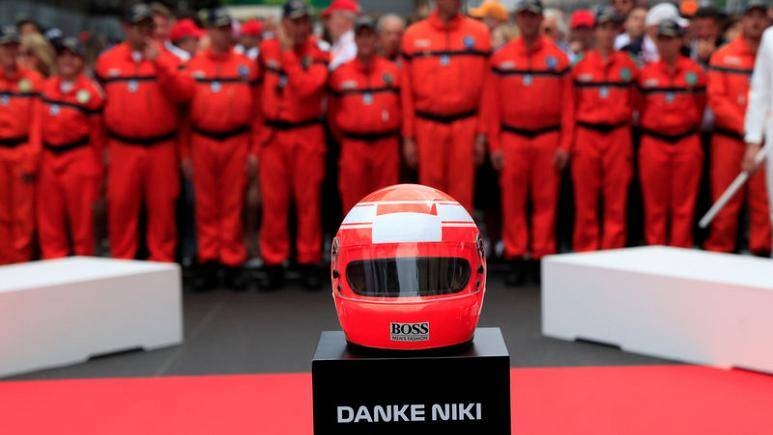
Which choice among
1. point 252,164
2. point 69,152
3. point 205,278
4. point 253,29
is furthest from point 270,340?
point 253,29

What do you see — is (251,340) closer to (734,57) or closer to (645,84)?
(645,84)

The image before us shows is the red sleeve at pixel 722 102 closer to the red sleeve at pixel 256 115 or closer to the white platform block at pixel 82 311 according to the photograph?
the red sleeve at pixel 256 115

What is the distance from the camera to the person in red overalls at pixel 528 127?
6223 millimetres

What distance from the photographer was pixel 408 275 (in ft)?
8.28

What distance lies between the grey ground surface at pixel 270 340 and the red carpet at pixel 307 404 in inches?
13.3

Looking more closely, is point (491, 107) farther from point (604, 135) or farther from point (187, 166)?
point (187, 166)

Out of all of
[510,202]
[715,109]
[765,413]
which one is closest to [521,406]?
[765,413]

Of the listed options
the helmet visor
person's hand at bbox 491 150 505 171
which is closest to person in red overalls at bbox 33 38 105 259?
person's hand at bbox 491 150 505 171

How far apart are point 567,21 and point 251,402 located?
22.6 feet

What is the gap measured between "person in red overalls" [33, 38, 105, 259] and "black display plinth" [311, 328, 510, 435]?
4.45 meters

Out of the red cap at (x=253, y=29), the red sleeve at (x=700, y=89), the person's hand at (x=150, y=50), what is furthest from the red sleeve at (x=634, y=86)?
the red cap at (x=253, y=29)

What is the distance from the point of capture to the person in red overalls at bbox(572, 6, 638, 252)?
6352mm

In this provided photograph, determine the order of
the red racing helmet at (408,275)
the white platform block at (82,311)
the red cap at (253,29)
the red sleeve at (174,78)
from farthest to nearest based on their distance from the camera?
the red cap at (253,29), the red sleeve at (174,78), the white platform block at (82,311), the red racing helmet at (408,275)

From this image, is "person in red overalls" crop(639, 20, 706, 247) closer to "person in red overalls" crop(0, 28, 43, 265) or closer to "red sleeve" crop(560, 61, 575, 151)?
"red sleeve" crop(560, 61, 575, 151)
